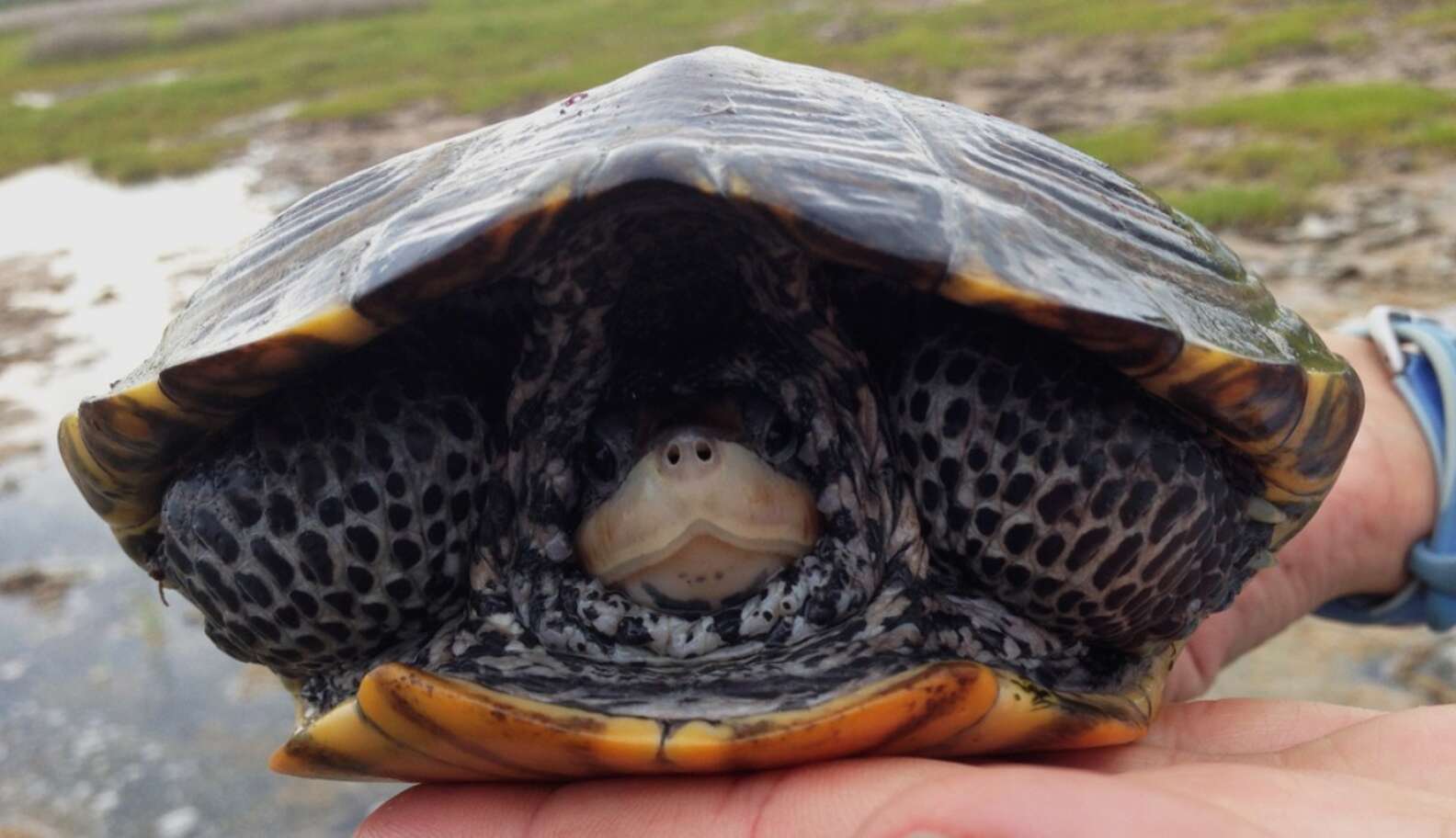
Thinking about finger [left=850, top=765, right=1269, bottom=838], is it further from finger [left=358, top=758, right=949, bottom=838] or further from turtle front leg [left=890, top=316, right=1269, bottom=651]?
turtle front leg [left=890, top=316, right=1269, bottom=651]

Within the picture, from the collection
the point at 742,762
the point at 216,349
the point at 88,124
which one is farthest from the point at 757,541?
the point at 88,124

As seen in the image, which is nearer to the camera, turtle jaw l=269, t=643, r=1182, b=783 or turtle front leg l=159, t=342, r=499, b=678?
turtle jaw l=269, t=643, r=1182, b=783

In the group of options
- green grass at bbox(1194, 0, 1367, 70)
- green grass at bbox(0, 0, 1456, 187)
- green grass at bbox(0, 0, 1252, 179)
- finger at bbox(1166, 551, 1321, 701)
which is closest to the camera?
finger at bbox(1166, 551, 1321, 701)

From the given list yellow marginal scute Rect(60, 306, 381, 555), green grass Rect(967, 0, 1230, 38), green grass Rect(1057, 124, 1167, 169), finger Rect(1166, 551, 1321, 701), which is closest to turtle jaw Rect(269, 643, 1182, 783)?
yellow marginal scute Rect(60, 306, 381, 555)

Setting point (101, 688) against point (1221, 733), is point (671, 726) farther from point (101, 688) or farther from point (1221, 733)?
point (101, 688)

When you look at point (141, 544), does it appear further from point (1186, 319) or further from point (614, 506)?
point (1186, 319)

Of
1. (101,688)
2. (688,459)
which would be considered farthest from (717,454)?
(101,688)
